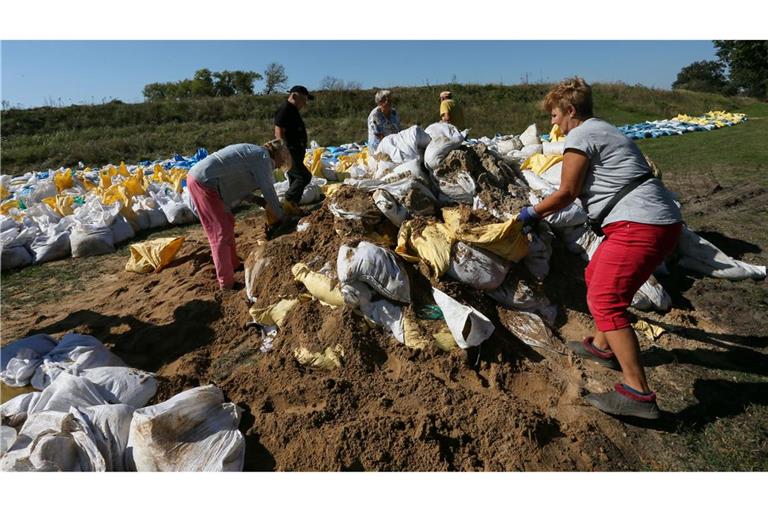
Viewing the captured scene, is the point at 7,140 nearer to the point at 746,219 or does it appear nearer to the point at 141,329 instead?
the point at 141,329

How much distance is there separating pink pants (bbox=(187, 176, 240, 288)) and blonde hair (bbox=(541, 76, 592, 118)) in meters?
2.43

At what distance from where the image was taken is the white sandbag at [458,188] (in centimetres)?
337

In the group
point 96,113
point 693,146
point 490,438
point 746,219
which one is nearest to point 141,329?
point 490,438

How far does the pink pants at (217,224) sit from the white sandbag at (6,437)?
1.68 m

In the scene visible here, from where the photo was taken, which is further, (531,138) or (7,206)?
(531,138)

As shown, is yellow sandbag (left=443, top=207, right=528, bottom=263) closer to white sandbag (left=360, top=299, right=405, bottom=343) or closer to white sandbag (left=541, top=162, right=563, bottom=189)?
white sandbag (left=360, top=299, right=405, bottom=343)

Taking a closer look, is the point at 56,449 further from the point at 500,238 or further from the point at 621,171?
the point at 621,171

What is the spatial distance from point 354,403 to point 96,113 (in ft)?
61.2

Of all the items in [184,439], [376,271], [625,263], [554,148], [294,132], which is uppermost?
[294,132]

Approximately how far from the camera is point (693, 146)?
31.7 ft

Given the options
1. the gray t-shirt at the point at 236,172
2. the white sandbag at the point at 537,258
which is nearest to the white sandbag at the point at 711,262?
the white sandbag at the point at 537,258

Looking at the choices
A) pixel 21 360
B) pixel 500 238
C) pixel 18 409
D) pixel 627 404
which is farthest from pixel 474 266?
pixel 21 360

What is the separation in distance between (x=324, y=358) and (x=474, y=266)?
41.9 inches

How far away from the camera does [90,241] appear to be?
5039mm
